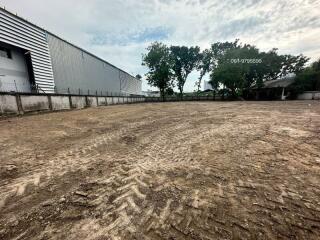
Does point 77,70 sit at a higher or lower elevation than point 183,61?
lower

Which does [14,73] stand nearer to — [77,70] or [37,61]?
[37,61]

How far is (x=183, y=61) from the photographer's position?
4506 centimetres

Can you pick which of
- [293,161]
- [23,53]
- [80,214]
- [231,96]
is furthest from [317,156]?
[231,96]

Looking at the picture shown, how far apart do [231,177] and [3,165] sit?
4.49 m

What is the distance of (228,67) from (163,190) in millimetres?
34702

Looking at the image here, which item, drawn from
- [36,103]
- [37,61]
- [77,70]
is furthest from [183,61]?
[36,103]

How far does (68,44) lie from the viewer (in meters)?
20.1

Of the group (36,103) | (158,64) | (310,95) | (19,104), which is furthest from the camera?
(158,64)

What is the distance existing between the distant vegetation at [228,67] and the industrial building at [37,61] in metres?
20.4

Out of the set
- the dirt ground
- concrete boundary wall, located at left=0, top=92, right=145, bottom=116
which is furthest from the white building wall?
the dirt ground

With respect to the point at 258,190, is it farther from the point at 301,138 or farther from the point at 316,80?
the point at 316,80

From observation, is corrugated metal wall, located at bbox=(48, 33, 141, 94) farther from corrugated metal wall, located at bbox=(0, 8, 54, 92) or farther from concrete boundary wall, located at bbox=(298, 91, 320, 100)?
concrete boundary wall, located at bbox=(298, 91, 320, 100)

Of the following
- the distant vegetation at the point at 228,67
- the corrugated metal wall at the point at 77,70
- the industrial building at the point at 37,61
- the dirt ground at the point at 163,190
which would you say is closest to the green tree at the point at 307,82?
the distant vegetation at the point at 228,67

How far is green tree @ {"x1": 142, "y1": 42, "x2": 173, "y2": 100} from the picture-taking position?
136 feet
